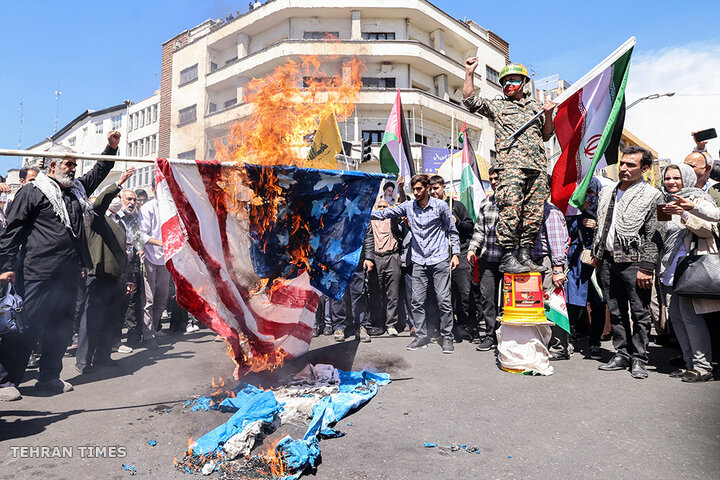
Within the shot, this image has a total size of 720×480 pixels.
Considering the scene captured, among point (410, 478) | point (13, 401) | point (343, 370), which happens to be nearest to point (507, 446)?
point (410, 478)

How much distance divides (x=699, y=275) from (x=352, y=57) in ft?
92.7

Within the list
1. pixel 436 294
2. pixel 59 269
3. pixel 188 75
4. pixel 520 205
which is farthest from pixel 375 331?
pixel 188 75

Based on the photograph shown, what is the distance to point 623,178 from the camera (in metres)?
4.94

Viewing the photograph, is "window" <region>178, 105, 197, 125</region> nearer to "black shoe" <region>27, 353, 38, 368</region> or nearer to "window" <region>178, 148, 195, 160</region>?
"window" <region>178, 148, 195, 160</region>

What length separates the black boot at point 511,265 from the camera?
16.1 feet

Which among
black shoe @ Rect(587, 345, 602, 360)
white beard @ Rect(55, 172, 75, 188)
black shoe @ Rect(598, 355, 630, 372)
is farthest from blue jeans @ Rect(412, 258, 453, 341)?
white beard @ Rect(55, 172, 75, 188)

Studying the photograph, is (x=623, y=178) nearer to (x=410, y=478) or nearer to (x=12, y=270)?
(x=410, y=478)

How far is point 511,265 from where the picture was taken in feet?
16.3

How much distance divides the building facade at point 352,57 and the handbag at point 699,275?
74.6ft

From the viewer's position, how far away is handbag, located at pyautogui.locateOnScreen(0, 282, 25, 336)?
3822mm

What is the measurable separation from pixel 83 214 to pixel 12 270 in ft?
2.94

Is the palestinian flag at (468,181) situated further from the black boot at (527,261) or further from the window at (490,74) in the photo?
the window at (490,74)

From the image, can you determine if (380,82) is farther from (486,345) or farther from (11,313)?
(11,313)

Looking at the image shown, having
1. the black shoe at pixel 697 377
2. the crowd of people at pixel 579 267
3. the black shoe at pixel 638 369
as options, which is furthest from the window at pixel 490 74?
the black shoe at pixel 697 377
